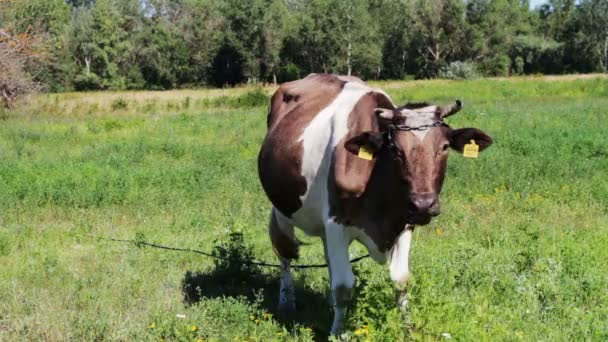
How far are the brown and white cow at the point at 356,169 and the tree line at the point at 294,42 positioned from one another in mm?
63082

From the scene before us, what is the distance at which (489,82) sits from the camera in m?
36.7

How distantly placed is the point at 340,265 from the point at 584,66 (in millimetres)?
66549

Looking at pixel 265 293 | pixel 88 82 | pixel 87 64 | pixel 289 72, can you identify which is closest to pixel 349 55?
pixel 289 72

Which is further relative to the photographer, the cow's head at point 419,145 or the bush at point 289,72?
the bush at point 289,72

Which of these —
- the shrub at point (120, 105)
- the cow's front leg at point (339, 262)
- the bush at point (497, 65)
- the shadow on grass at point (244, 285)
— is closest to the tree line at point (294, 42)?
the bush at point (497, 65)

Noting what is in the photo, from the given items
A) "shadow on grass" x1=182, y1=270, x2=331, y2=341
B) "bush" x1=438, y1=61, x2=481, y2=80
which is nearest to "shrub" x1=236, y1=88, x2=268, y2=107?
"shadow on grass" x1=182, y1=270, x2=331, y2=341

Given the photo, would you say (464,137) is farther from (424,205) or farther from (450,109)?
(424,205)

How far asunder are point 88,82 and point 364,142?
69.6 m

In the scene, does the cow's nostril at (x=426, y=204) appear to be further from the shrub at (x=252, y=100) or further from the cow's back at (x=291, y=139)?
the shrub at (x=252, y=100)

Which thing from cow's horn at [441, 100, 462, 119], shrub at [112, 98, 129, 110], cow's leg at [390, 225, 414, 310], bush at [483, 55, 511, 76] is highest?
cow's horn at [441, 100, 462, 119]

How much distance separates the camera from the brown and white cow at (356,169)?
434cm

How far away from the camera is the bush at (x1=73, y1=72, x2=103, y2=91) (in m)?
→ 68.9

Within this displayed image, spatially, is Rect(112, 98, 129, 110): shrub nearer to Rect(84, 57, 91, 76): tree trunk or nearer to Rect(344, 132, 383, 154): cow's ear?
Rect(344, 132, 383, 154): cow's ear

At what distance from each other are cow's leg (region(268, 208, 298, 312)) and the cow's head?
1.94 meters
